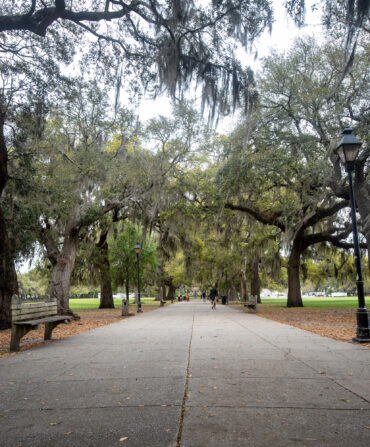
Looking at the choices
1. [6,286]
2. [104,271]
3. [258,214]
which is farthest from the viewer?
[104,271]

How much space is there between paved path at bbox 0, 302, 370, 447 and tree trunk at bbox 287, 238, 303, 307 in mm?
17324

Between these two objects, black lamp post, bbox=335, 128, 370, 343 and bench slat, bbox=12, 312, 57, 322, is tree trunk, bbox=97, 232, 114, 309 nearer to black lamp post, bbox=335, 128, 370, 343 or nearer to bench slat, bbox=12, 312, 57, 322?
bench slat, bbox=12, 312, 57, 322

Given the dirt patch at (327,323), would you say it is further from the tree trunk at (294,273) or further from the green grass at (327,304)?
the green grass at (327,304)

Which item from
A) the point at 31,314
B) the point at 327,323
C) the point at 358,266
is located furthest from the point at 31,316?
the point at 327,323

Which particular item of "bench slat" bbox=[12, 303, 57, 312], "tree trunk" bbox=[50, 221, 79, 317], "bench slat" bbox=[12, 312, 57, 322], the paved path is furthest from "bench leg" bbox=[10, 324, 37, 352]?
"tree trunk" bbox=[50, 221, 79, 317]

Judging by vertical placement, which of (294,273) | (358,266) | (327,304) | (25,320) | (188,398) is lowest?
(327,304)

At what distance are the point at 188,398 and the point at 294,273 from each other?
21331 mm

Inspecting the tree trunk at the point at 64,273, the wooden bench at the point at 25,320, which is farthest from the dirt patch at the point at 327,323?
the tree trunk at the point at 64,273

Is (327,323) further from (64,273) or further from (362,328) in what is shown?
(64,273)

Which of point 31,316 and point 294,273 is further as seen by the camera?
point 294,273

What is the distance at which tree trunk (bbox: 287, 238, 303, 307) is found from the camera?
23219 millimetres

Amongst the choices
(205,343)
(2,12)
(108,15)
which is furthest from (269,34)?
(205,343)

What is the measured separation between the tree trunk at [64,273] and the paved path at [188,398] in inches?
341

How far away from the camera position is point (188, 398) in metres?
3.51
